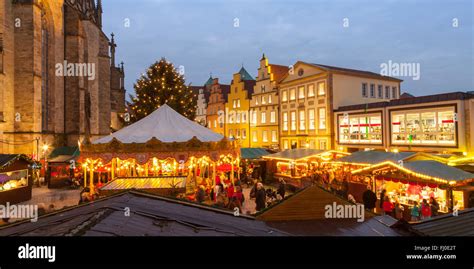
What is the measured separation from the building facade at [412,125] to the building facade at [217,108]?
20830mm

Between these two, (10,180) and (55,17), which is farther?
(55,17)

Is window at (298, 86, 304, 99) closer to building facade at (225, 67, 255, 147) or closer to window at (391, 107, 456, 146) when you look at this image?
building facade at (225, 67, 255, 147)

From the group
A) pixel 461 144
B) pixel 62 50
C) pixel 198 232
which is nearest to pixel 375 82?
pixel 461 144

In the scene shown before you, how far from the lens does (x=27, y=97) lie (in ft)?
80.2

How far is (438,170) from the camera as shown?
13.1m

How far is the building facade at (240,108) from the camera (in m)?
43.4

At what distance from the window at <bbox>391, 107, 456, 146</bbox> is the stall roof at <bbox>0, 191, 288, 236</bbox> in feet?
67.1

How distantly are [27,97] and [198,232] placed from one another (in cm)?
2569

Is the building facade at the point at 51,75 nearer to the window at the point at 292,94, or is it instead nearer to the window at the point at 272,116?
the window at the point at 272,116

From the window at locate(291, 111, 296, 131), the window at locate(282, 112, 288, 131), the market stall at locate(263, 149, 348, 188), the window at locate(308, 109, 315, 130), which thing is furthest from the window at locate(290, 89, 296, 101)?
the market stall at locate(263, 149, 348, 188)

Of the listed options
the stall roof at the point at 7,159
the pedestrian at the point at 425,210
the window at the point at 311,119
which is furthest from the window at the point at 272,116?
the pedestrian at the point at 425,210

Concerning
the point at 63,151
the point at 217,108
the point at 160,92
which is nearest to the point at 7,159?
the point at 63,151

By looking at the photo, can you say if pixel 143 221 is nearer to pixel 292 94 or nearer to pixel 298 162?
pixel 298 162
